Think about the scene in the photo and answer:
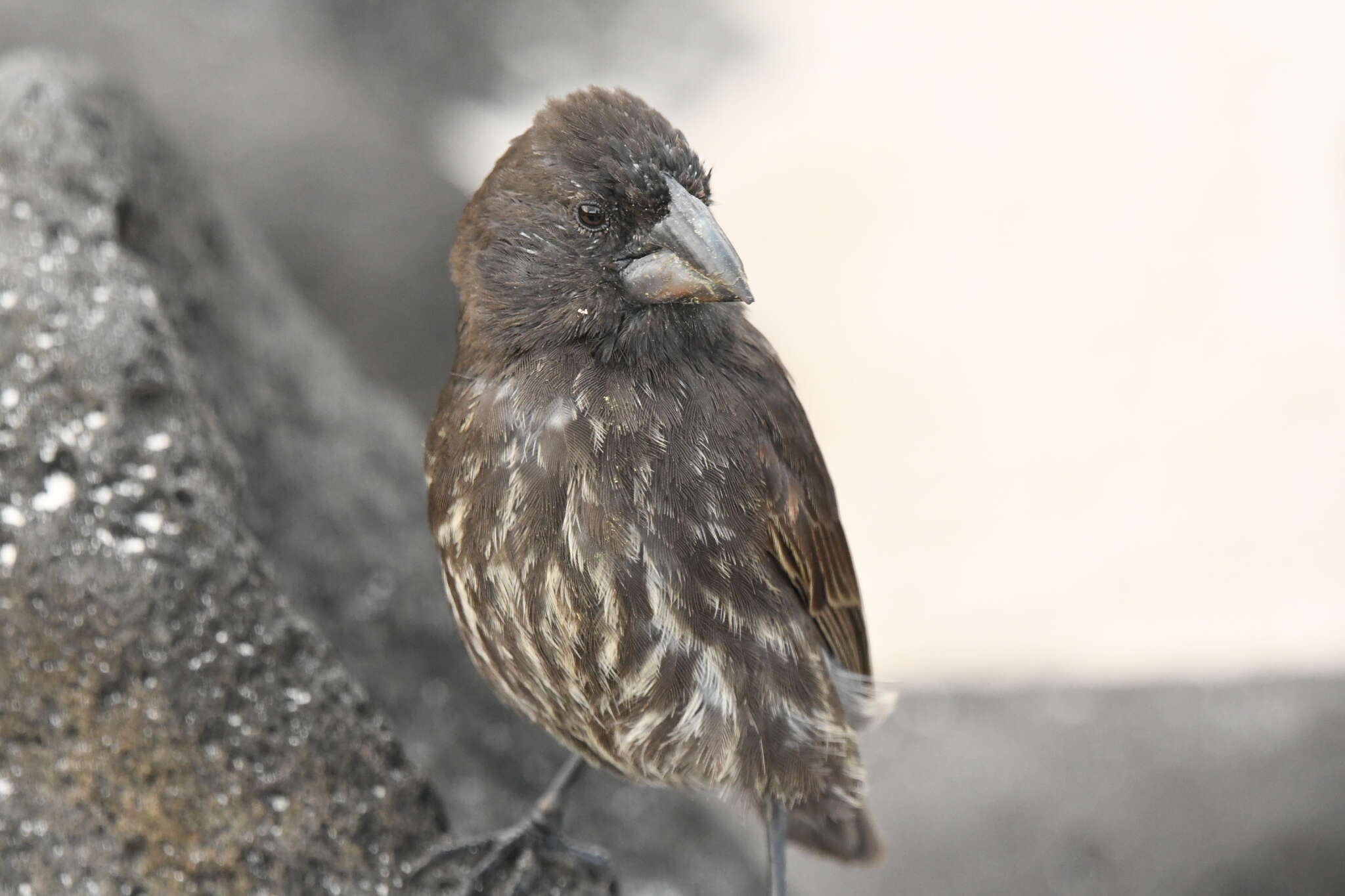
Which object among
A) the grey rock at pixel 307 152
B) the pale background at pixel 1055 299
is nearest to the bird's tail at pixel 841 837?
the grey rock at pixel 307 152

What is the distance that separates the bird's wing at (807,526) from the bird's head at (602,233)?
1.01 ft

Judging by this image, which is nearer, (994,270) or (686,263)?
(686,263)

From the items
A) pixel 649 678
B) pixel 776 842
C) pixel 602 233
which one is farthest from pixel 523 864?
pixel 602 233

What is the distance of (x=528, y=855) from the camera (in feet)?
10.6

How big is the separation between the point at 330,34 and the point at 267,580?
8.50 metres

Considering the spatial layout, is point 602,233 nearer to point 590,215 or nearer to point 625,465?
point 590,215

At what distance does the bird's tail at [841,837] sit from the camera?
11.5 ft

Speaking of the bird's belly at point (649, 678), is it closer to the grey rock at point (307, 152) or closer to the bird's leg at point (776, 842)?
the bird's leg at point (776, 842)

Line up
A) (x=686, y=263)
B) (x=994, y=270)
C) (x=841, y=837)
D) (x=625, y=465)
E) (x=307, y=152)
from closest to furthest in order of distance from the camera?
(x=686, y=263) → (x=625, y=465) → (x=841, y=837) → (x=307, y=152) → (x=994, y=270)

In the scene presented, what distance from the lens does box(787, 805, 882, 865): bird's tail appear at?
138 inches

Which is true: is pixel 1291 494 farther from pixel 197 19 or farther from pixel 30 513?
pixel 30 513

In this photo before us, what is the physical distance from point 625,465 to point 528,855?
3.57 feet

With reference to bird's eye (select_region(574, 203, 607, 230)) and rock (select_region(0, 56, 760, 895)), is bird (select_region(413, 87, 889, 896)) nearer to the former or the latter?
bird's eye (select_region(574, 203, 607, 230))

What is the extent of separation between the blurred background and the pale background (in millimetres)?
31
